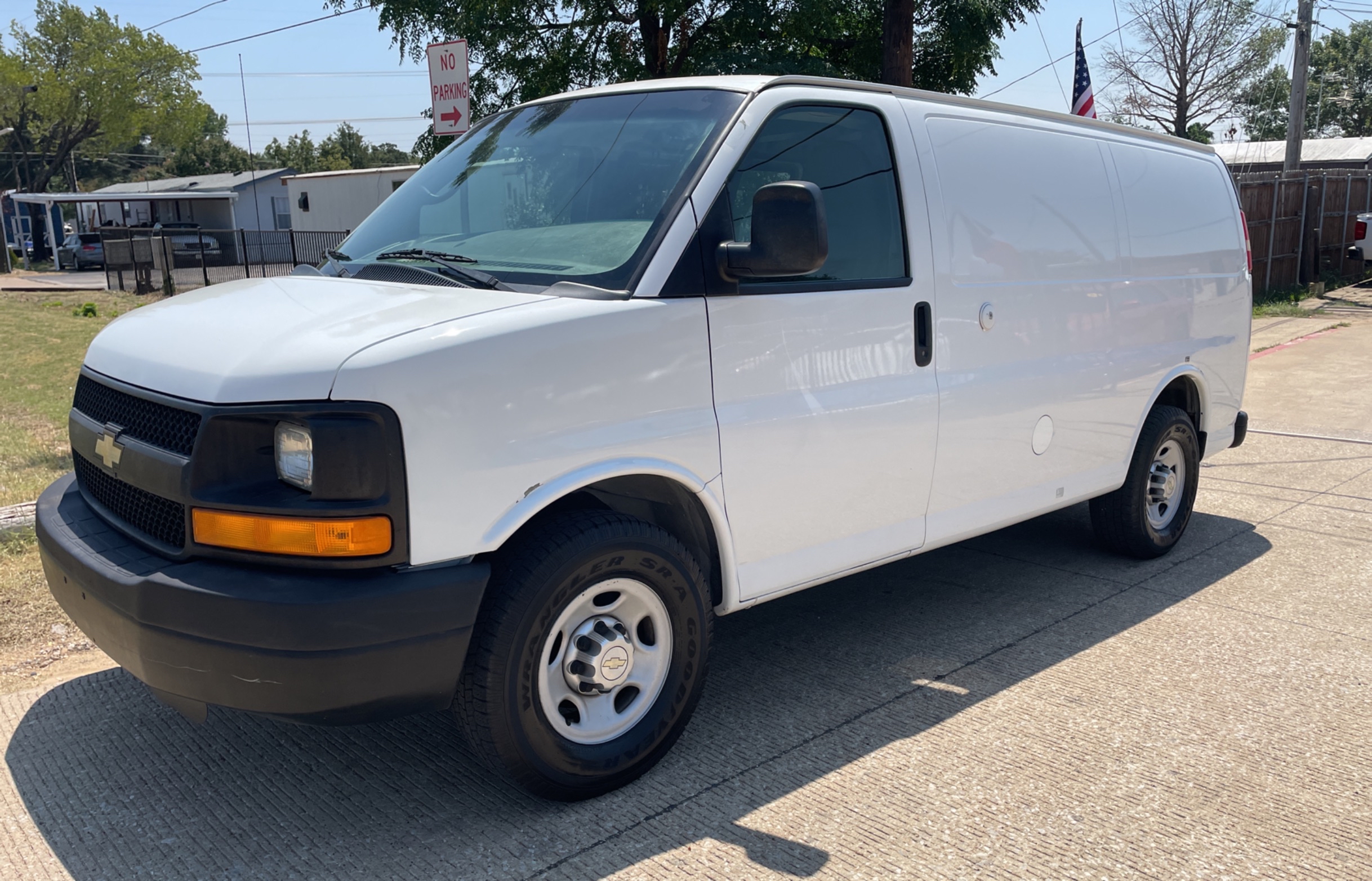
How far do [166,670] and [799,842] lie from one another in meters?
1.78

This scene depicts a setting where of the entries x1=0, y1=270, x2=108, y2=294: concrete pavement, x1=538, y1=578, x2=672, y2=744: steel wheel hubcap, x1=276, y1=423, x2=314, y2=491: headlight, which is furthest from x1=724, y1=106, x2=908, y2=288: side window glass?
x1=0, y1=270, x2=108, y2=294: concrete pavement

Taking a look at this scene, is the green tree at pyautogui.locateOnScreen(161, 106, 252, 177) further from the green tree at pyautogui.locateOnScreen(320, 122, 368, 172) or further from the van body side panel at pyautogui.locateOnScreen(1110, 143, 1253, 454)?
the van body side panel at pyautogui.locateOnScreen(1110, 143, 1253, 454)

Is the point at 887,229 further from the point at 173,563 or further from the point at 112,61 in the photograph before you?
the point at 112,61

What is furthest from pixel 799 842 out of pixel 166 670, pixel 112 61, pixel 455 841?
pixel 112 61

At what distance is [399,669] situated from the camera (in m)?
2.89

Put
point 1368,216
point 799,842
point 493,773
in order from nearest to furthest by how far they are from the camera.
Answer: point 799,842 < point 493,773 < point 1368,216

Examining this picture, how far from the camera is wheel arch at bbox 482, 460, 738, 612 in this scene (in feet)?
10.2

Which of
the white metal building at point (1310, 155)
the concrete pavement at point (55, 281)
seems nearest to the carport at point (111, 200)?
the concrete pavement at point (55, 281)

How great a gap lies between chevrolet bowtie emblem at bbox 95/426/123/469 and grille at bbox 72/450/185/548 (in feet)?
0.22

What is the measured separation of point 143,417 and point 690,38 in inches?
403

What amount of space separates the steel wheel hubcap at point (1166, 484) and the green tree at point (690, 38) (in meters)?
6.58

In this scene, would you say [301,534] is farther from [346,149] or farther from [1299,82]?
[346,149]

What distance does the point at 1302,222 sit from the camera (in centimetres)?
2073

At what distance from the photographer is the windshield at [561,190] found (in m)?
3.55
